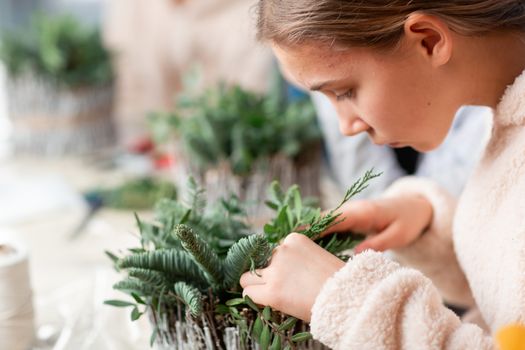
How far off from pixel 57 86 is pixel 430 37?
0.96 metres

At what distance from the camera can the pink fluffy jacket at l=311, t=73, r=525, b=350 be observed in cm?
54

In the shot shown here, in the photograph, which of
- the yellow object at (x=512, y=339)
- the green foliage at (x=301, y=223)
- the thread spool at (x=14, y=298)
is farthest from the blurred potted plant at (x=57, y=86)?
the yellow object at (x=512, y=339)

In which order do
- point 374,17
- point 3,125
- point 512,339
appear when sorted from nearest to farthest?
point 512,339
point 374,17
point 3,125

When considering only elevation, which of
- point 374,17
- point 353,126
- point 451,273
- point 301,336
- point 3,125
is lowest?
point 3,125

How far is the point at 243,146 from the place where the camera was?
1024mm

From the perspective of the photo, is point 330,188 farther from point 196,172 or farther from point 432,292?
point 432,292

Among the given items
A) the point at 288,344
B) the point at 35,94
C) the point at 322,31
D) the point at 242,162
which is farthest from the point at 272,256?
the point at 35,94

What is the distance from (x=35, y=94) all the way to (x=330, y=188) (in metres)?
0.64

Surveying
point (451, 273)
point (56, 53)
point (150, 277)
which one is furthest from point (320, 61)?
point (56, 53)

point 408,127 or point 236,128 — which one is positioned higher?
point 408,127

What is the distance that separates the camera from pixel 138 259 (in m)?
0.59

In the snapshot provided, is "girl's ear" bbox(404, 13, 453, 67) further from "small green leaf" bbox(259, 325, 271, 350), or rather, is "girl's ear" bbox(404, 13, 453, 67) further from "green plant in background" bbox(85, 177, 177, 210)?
"green plant in background" bbox(85, 177, 177, 210)

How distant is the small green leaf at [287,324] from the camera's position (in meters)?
0.55

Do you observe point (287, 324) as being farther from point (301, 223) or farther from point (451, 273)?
point (451, 273)
